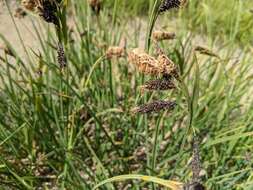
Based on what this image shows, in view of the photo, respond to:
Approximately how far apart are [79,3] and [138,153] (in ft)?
2.66

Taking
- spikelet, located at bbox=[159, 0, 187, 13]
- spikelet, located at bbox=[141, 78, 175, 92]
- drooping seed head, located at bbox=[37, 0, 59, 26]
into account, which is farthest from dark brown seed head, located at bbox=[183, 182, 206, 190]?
drooping seed head, located at bbox=[37, 0, 59, 26]

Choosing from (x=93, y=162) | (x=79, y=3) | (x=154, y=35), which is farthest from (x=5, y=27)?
(x=154, y=35)

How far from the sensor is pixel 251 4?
3053 millimetres

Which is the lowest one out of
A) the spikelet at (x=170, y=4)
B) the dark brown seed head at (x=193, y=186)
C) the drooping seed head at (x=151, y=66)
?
the dark brown seed head at (x=193, y=186)

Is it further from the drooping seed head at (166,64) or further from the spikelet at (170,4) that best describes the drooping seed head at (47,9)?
the drooping seed head at (166,64)

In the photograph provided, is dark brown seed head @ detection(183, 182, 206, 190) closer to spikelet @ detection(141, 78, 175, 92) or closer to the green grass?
spikelet @ detection(141, 78, 175, 92)

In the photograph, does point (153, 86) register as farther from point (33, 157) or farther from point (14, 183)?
point (33, 157)

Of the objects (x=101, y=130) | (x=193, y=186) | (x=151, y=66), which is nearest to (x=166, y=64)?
(x=151, y=66)

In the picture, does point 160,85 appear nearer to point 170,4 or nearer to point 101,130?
point 170,4

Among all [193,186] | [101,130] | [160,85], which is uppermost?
[160,85]

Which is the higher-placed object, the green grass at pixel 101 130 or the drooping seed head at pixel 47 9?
the drooping seed head at pixel 47 9

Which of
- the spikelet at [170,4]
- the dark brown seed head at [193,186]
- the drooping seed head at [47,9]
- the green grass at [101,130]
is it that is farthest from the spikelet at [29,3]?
the dark brown seed head at [193,186]

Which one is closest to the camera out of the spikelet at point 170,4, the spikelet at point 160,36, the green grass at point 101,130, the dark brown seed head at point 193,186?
the dark brown seed head at point 193,186

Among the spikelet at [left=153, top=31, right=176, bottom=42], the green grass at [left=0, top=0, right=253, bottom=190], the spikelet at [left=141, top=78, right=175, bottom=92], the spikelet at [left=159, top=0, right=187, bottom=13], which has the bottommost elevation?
the green grass at [left=0, top=0, right=253, bottom=190]
